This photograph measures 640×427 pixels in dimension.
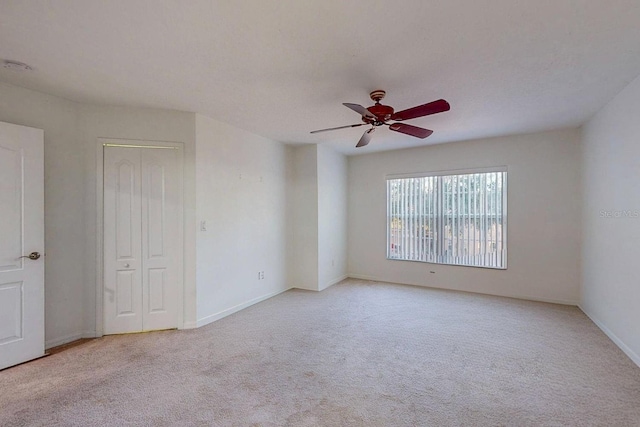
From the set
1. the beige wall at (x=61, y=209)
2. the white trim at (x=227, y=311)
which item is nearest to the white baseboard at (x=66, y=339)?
the beige wall at (x=61, y=209)

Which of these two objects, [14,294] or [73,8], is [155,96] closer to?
[73,8]

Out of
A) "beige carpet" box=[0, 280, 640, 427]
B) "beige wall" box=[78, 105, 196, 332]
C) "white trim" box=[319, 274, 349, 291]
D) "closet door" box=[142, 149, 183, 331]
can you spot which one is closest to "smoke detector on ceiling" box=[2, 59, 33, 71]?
"beige wall" box=[78, 105, 196, 332]

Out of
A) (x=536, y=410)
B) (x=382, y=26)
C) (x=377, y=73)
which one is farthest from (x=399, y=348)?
(x=382, y=26)

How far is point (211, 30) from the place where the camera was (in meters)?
1.92

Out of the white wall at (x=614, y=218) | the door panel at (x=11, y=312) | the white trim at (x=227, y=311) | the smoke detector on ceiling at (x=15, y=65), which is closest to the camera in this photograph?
the smoke detector on ceiling at (x=15, y=65)

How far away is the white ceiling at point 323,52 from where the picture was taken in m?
1.74

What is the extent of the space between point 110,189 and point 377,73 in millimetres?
3111

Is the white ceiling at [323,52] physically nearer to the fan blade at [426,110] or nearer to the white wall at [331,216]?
the fan blade at [426,110]

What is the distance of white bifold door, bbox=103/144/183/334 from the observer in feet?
10.7

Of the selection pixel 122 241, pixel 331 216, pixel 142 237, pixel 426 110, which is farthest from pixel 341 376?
pixel 331 216

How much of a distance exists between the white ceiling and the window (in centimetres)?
168

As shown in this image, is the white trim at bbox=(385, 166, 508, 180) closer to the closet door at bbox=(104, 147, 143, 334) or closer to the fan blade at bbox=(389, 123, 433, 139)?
the fan blade at bbox=(389, 123, 433, 139)

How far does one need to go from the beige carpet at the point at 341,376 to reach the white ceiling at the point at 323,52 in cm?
257

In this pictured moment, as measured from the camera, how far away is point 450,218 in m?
5.10
